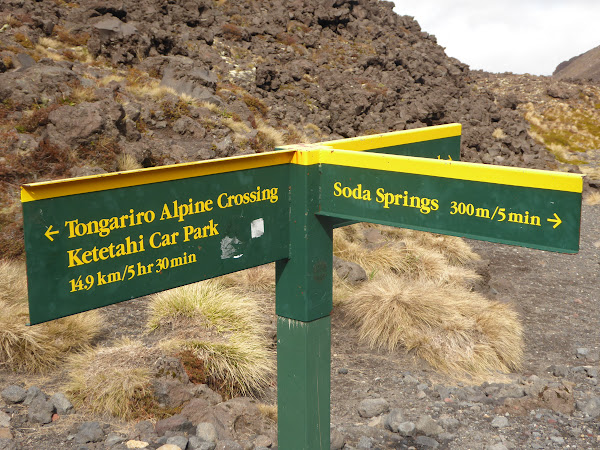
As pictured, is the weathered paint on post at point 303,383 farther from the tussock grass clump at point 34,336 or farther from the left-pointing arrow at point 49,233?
the tussock grass clump at point 34,336

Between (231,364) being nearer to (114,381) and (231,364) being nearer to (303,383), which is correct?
(114,381)

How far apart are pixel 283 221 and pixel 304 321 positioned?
0.49 meters

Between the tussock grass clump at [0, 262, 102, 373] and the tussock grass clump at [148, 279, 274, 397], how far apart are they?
0.71 meters

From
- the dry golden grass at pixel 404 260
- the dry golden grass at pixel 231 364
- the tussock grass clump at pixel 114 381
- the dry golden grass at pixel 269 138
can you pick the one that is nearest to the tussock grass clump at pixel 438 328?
the dry golden grass at pixel 404 260

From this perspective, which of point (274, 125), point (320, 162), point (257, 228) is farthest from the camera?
point (274, 125)

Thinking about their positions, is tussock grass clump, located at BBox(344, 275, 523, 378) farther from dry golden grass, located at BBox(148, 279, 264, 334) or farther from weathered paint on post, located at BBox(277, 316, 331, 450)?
weathered paint on post, located at BBox(277, 316, 331, 450)

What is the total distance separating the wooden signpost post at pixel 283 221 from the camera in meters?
2.37

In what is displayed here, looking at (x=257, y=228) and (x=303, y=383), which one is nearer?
(x=257, y=228)

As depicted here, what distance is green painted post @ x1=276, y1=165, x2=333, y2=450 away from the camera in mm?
3092

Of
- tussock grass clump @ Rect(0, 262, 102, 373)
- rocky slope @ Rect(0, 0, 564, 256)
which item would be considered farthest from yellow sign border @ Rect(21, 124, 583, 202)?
rocky slope @ Rect(0, 0, 564, 256)

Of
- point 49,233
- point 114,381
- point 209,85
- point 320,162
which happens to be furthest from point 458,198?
point 209,85

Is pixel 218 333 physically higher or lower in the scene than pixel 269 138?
lower

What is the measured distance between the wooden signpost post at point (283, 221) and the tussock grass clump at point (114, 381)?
8.28 feet

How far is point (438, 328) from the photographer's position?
8.02 meters
